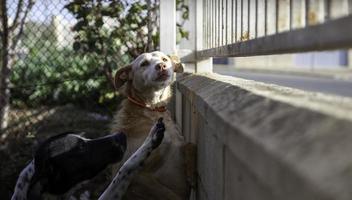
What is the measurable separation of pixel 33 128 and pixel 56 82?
0.83 meters

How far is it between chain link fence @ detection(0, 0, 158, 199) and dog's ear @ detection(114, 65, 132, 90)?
2163mm

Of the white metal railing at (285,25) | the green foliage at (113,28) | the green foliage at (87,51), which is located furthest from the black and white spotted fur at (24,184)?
the green foliage at (113,28)

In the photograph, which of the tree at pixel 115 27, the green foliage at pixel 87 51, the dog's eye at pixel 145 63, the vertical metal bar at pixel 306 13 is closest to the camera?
the vertical metal bar at pixel 306 13

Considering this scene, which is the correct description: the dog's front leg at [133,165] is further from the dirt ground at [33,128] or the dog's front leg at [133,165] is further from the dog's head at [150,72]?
the dirt ground at [33,128]

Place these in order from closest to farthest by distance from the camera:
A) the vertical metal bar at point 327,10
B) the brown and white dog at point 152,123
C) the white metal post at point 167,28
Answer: the vertical metal bar at point 327,10, the brown and white dog at point 152,123, the white metal post at point 167,28

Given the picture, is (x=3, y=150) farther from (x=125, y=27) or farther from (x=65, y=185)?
(x=65, y=185)

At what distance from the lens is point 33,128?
8812 mm

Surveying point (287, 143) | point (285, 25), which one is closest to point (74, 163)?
point (285, 25)

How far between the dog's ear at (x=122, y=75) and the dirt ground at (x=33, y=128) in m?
2.48

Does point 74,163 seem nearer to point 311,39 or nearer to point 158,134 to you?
point 158,134

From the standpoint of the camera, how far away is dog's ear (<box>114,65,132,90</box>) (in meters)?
5.05

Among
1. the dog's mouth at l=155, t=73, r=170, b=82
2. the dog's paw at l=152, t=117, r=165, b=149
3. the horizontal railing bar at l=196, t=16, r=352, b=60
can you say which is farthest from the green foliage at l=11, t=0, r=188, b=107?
the horizontal railing bar at l=196, t=16, r=352, b=60

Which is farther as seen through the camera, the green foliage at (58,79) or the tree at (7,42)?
the green foliage at (58,79)

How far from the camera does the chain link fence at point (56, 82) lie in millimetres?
7752
